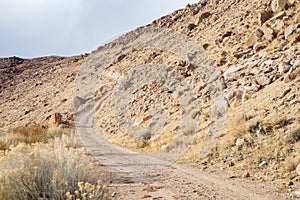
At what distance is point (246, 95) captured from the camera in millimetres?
12508

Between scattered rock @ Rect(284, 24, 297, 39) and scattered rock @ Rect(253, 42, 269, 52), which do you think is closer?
scattered rock @ Rect(284, 24, 297, 39)

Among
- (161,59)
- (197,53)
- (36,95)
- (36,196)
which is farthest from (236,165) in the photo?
(36,95)

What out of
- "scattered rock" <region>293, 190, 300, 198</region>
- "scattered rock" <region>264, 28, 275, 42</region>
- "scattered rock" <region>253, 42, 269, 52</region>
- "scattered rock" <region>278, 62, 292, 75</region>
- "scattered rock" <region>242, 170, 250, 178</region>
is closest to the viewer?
"scattered rock" <region>293, 190, 300, 198</region>

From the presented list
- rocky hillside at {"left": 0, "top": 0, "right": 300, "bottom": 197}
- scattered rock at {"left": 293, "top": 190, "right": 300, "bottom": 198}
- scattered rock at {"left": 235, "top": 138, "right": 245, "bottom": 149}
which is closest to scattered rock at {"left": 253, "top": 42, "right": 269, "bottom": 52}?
rocky hillside at {"left": 0, "top": 0, "right": 300, "bottom": 197}

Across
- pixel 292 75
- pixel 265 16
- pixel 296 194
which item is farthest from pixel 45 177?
pixel 265 16

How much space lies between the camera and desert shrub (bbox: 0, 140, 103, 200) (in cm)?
439

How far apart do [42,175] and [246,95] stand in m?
9.51

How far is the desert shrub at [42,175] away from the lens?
14.4 feet

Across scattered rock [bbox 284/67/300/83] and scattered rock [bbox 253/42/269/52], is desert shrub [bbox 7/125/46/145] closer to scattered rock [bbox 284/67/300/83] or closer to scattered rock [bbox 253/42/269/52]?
scattered rock [bbox 284/67/300/83]

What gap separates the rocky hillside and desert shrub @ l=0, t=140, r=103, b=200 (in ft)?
13.9

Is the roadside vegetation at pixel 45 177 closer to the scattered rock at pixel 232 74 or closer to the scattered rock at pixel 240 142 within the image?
the scattered rock at pixel 240 142

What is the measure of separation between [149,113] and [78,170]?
15.3 m

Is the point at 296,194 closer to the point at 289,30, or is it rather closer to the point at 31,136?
the point at 289,30

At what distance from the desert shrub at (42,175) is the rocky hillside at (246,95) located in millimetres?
4242
